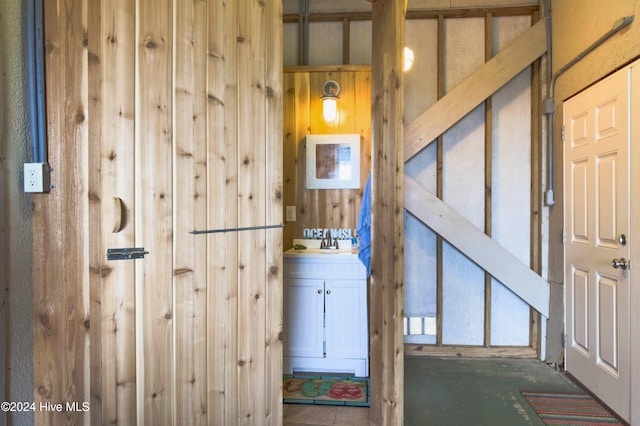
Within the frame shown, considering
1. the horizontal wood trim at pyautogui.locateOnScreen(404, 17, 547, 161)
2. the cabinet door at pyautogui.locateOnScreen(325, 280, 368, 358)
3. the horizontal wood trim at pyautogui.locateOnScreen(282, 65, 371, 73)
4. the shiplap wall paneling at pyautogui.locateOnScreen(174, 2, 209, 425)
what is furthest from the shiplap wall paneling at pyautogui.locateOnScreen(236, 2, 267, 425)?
the horizontal wood trim at pyautogui.locateOnScreen(404, 17, 547, 161)

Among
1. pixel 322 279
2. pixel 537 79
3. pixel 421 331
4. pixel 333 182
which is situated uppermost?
pixel 537 79

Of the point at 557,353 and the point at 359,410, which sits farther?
the point at 557,353

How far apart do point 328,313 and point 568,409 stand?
173cm

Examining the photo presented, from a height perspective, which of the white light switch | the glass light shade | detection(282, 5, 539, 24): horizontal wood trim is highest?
detection(282, 5, 539, 24): horizontal wood trim

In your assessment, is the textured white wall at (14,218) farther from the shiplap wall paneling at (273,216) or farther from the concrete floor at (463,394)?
the concrete floor at (463,394)

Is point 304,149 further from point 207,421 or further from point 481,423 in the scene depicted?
point 481,423

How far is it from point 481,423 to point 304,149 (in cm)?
245

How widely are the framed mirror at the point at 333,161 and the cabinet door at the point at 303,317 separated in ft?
3.09

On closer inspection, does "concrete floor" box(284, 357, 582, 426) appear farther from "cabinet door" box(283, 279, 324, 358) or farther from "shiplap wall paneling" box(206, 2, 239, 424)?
"shiplap wall paneling" box(206, 2, 239, 424)

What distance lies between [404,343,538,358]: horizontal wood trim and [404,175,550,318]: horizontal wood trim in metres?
0.41

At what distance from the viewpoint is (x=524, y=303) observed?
3.09 m

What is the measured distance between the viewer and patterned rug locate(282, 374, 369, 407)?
235cm

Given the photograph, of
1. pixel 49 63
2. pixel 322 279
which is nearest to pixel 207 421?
pixel 322 279

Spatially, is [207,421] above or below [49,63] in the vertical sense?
below
